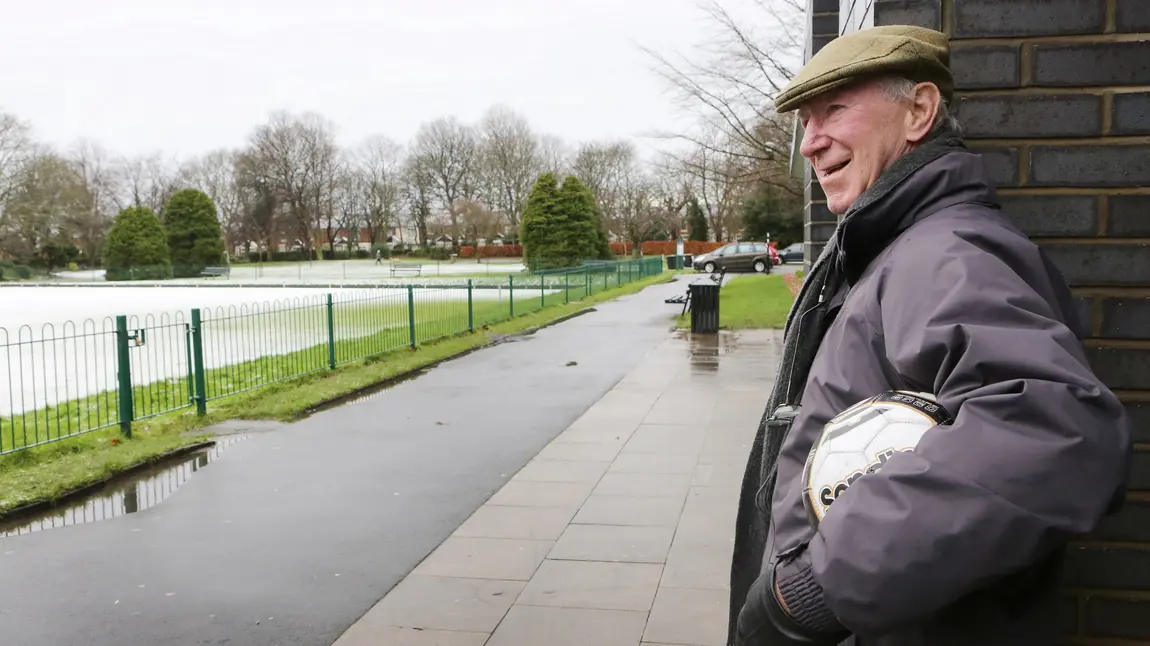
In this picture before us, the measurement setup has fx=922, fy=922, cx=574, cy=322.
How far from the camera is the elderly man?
3.76ft

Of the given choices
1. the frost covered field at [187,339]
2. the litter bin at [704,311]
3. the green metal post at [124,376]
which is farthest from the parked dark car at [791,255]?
the green metal post at [124,376]

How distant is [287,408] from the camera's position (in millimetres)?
9180

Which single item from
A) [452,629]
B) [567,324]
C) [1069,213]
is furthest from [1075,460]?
[567,324]

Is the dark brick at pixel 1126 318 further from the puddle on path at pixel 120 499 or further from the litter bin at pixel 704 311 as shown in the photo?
the litter bin at pixel 704 311

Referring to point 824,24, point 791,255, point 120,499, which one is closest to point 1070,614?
point 120,499

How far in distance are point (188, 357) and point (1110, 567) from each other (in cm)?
887

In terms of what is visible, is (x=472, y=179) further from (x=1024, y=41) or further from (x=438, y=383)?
(x=1024, y=41)

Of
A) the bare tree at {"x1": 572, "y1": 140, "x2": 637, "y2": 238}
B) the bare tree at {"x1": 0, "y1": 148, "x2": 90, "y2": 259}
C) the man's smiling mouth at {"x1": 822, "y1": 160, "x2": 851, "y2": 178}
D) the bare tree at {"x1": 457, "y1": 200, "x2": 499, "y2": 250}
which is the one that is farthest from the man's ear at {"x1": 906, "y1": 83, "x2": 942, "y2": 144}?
the bare tree at {"x1": 457, "y1": 200, "x2": 499, "y2": 250}

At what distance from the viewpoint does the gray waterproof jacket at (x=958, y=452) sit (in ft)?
3.75

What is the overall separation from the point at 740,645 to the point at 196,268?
Result: 57.5 metres

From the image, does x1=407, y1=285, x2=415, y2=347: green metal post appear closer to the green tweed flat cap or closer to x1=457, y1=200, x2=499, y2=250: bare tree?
the green tweed flat cap

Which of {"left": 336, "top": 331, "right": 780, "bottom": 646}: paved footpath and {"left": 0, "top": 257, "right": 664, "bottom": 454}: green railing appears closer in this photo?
{"left": 336, "top": 331, "right": 780, "bottom": 646}: paved footpath

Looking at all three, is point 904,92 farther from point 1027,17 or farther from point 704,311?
point 704,311

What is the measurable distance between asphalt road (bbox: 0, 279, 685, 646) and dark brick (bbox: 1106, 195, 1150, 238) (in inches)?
131
